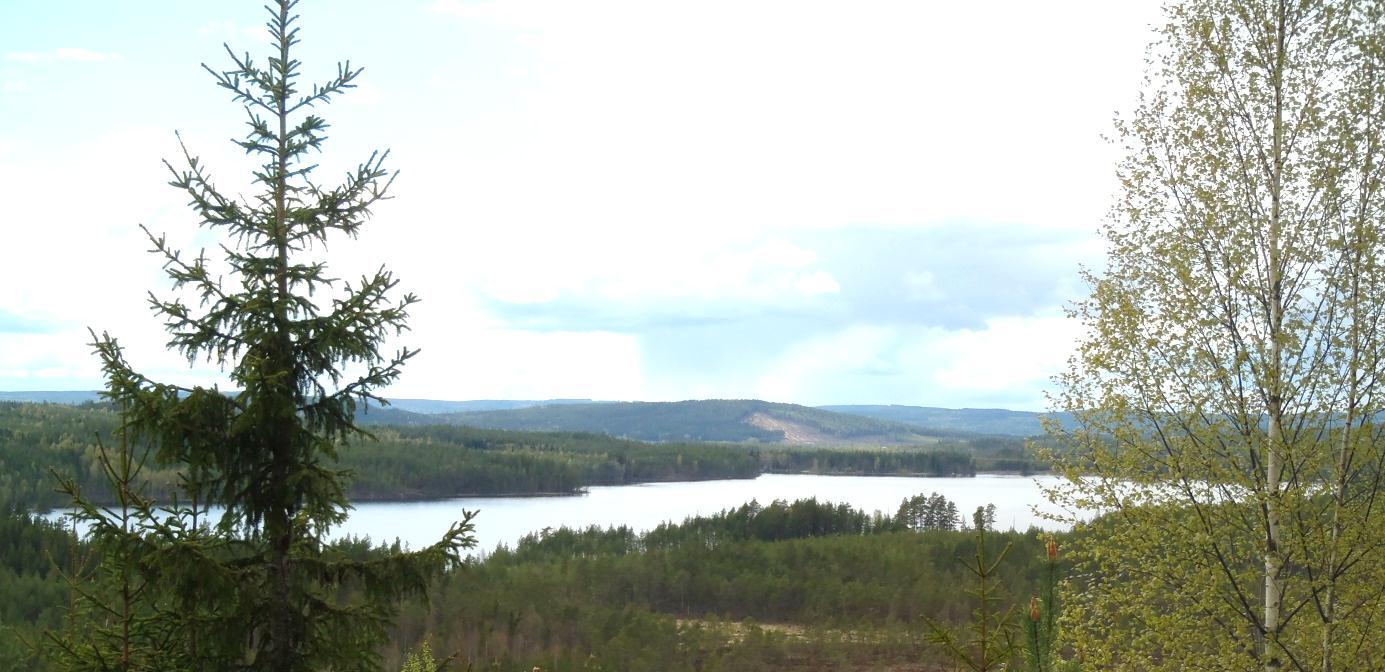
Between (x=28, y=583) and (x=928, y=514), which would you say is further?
(x=928, y=514)

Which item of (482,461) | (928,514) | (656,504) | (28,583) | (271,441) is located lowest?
(656,504)

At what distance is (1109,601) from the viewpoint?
33.6 ft

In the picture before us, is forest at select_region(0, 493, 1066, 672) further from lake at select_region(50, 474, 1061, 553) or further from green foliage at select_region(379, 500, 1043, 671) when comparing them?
lake at select_region(50, 474, 1061, 553)

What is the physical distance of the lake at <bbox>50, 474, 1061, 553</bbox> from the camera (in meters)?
73.9

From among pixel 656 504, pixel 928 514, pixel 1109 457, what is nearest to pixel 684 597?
pixel 928 514

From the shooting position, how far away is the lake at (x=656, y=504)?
73938mm

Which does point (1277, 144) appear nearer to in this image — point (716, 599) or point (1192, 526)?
point (1192, 526)

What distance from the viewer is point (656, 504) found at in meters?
102

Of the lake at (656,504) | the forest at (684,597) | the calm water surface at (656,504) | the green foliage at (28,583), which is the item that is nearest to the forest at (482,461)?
the lake at (656,504)

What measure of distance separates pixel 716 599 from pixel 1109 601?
40726mm

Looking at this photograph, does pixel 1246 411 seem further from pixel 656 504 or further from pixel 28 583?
pixel 656 504

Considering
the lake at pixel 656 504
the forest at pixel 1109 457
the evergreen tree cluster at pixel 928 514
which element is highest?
the forest at pixel 1109 457

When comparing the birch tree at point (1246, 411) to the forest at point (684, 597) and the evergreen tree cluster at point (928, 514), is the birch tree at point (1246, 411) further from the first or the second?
the evergreen tree cluster at point (928, 514)

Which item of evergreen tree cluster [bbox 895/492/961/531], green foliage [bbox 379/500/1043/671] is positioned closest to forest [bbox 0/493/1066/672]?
green foliage [bbox 379/500/1043/671]
